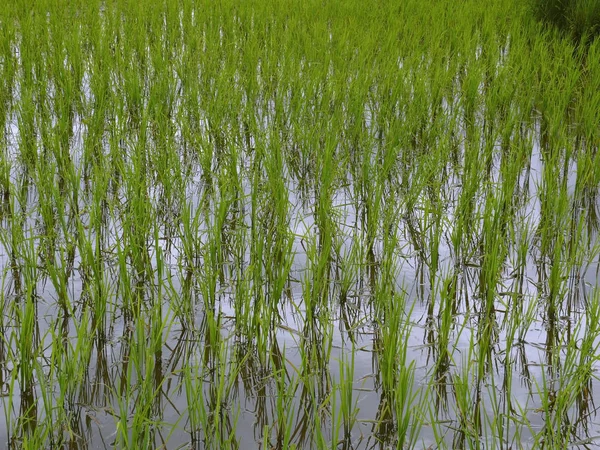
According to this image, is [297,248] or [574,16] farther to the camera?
[574,16]

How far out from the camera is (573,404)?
1710mm

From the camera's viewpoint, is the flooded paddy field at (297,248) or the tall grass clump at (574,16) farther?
the tall grass clump at (574,16)

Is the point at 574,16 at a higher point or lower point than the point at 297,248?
higher

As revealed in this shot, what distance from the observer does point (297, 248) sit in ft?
8.28

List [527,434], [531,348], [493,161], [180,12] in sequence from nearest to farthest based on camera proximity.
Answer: [527,434]
[531,348]
[493,161]
[180,12]

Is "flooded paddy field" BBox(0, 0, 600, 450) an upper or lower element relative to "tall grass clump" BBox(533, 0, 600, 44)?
lower

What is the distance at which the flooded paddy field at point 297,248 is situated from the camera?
1620 mm

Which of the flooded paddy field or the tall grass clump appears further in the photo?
the tall grass clump

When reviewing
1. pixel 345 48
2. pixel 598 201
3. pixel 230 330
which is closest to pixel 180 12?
Result: pixel 345 48

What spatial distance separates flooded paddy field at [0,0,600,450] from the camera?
1620 millimetres

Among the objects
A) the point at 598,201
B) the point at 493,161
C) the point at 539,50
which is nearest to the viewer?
the point at 598,201

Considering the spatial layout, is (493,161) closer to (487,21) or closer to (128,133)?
(128,133)

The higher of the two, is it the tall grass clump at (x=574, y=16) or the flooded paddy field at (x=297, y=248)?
the tall grass clump at (x=574, y=16)

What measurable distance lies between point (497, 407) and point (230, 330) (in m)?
0.72
